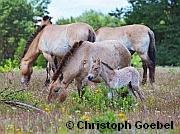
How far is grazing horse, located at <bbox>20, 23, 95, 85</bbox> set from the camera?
16125 millimetres

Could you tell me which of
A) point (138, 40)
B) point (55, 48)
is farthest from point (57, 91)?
point (138, 40)

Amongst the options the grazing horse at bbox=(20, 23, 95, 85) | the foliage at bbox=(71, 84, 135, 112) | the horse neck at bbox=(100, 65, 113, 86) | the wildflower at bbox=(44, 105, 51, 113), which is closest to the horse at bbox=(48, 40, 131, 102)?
the foliage at bbox=(71, 84, 135, 112)

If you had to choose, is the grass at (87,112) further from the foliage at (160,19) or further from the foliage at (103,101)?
the foliage at (160,19)

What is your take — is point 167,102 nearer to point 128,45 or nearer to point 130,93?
point 130,93

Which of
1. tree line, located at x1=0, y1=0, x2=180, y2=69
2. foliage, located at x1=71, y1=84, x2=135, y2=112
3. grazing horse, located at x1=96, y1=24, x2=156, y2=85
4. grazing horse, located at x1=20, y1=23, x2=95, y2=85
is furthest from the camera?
tree line, located at x1=0, y1=0, x2=180, y2=69

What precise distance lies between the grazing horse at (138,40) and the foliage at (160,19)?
19.5 m

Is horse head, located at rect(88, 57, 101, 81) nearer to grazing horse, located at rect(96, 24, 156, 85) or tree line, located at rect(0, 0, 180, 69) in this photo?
grazing horse, located at rect(96, 24, 156, 85)

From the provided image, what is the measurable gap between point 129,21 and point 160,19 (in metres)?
2.13

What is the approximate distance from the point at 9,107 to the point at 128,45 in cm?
791

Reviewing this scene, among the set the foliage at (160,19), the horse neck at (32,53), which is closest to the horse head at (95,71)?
the horse neck at (32,53)

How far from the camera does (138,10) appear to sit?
40000 millimetres

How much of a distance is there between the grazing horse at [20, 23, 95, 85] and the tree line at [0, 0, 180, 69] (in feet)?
52.3

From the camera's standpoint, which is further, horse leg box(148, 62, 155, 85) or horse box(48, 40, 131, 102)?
horse leg box(148, 62, 155, 85)

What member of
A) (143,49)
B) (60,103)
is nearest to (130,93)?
(60,103)
